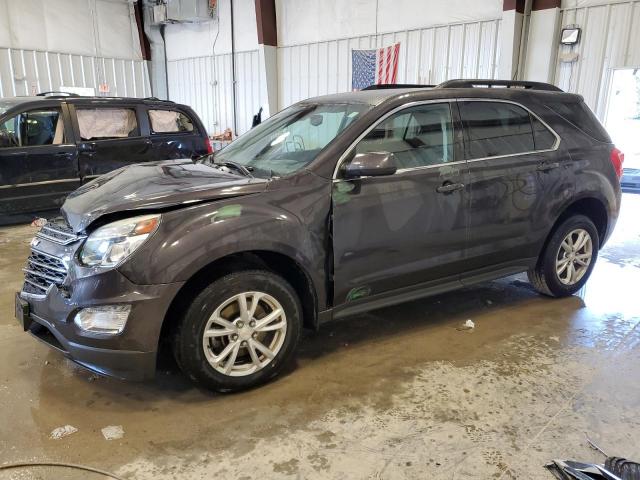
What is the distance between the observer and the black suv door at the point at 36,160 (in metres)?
5.89

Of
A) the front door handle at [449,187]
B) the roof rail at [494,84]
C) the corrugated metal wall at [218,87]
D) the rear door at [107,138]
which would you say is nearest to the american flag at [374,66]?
the corrugated metal wall at [218,87]

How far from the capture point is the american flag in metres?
9.62

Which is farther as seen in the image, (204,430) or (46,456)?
(204,430)

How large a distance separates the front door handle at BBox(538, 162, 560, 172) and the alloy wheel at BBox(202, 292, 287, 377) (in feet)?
7.01

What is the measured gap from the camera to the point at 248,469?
2.16 metres

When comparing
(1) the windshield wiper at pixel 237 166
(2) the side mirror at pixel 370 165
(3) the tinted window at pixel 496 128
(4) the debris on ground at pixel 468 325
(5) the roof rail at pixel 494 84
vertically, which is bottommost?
(4) the debris on ground at pixel 468 325

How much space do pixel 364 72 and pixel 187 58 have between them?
18.4 ft

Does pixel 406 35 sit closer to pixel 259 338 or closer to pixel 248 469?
pixel 259 338

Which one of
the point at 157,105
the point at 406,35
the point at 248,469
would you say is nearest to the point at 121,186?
the point at 248,469

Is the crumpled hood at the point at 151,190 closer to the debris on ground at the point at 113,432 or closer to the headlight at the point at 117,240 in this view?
the headlight at the point at 117,240

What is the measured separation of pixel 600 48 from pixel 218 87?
8475 mm

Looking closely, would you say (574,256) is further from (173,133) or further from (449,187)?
(173,133)

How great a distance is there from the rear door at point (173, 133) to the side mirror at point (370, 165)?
4.46 m

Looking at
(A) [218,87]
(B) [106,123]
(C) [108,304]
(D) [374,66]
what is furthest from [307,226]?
(A) [218,87]
